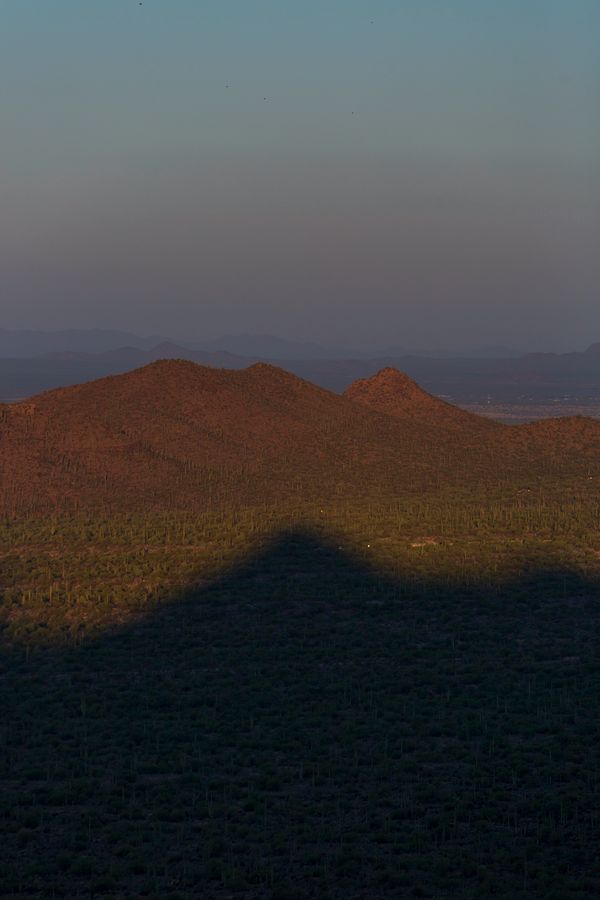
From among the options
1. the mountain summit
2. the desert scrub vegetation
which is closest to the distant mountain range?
the mountain summit

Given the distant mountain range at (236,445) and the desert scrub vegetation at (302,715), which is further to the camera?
the distant mountain range at (236,445)

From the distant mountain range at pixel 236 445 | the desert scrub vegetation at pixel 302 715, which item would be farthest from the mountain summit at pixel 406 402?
the desert scrub vegetation at pixel 302 715

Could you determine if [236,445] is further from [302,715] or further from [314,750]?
[314,750]

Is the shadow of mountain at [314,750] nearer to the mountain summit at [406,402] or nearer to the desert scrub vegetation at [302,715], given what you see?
the desert scrub vegetation at [302,715]

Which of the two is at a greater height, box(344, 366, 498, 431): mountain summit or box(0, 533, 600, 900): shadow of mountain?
box(344, 366, 498, 431): mountain summit

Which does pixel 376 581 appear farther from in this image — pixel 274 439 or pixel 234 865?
pixel 274 439

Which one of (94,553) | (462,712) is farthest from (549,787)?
(94,553)

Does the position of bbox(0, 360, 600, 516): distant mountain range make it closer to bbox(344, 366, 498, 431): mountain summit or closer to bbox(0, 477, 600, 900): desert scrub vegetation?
bbox(344, 366, 498, 431): mountain summit
